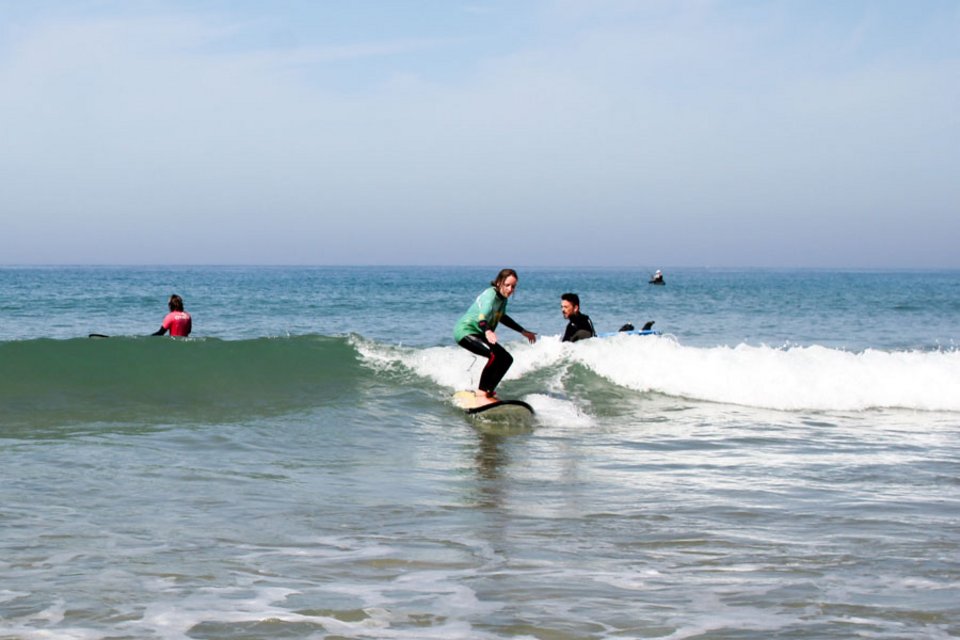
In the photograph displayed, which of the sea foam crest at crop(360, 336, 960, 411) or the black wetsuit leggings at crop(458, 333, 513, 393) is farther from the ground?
the black wetsuit leggings at crop(458, 333, 513, 393)

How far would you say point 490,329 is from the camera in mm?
12016

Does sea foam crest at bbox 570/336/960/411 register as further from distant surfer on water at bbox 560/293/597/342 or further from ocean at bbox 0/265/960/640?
distant surfer on water at bbox 560/293/597/342

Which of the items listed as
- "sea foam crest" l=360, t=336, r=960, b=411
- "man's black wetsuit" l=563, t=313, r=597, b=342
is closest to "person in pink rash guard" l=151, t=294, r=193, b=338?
"sea foam crest" l=360, t=336, r=960, b=411

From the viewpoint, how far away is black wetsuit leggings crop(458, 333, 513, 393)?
12.4m

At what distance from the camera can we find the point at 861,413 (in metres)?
14.2

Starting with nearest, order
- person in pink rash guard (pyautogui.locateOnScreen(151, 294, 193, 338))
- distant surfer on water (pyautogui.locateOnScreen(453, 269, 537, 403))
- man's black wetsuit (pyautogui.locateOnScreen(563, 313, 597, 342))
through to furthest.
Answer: distant surfer on water (pyautogui.locateOnScreen(453, 269, 537, 403)), man's black wetsuit (pyautogui.locateOnScreen(563, 313, 597, 342)), person in pink rash guard (pyautogui.locateOnScreen(151, 294, 193, 338))

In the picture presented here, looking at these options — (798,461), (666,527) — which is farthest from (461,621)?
(798,461)

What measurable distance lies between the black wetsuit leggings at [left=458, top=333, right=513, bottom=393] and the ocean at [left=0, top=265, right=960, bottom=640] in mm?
620

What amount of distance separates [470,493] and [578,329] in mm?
7729

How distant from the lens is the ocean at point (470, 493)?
190 inches

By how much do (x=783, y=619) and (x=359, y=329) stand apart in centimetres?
3108

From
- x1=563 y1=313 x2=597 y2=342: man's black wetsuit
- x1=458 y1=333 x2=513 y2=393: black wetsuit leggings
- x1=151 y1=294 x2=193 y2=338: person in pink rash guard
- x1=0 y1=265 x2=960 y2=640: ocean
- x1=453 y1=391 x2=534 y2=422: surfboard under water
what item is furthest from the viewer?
x1=151 y1=294 x2=193 y2=338: person in pink rash guard

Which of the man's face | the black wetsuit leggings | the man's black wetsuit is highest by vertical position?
the man's face

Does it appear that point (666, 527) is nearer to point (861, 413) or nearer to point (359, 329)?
point (861, 413)
